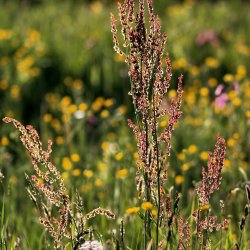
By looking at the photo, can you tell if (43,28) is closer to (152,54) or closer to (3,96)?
(3,96)

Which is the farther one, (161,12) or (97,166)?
(161,12)

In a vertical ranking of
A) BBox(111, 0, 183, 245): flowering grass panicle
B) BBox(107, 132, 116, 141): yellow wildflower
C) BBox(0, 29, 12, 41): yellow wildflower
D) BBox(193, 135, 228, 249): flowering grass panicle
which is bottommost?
BBox(193, 135, 228, 249): flowering grass panicle

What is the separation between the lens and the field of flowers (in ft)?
5.28

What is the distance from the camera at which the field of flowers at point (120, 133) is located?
161 cm

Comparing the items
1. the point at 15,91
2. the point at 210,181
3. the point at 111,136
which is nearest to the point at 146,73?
the point at 210,181

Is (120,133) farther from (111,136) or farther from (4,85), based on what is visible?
(4,85)

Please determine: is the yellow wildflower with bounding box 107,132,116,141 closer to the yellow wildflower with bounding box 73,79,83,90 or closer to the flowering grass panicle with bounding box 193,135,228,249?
the yellow wildflower with bounding box 73,79,83,90

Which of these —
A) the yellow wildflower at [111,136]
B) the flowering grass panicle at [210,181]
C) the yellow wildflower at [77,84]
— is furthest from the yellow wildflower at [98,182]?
the yellow wildflower at [77,84]

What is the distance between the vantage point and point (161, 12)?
23.0ft

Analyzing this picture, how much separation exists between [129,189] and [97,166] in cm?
56

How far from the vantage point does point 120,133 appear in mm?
3695

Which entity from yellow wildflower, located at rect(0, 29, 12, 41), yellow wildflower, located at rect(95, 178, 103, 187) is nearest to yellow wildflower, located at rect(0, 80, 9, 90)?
yellow wildflower, located at rect(0, 29, 12, 41)

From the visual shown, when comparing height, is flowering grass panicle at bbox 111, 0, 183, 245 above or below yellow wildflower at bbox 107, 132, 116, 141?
below

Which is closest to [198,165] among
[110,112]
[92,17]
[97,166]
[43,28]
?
[97,166]
